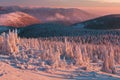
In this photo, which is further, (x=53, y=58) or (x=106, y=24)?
(x=106, y=24)

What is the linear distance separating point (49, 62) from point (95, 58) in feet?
7.93

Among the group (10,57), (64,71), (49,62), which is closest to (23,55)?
(10,57)

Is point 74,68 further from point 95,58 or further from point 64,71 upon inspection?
point 95,58

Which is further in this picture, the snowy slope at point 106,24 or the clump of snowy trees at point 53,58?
the snowy slope at point 106,24

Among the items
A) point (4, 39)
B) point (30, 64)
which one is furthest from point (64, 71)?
point (4, 39)

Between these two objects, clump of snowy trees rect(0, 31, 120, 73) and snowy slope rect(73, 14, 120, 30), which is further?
snowy slope rect(73, 14, 120, 30)

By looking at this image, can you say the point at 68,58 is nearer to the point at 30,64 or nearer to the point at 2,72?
the point at 30,64

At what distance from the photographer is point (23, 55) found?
13.1m

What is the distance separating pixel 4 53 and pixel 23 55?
838 mm

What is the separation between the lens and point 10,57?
1282cm

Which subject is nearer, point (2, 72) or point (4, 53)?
point (2, 72)

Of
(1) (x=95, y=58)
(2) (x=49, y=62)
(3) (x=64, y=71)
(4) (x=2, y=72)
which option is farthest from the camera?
(1) (x=95, y=58)

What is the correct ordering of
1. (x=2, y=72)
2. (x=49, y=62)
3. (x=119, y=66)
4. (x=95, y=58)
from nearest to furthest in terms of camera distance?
(x=2, y=72)
(x=49, y=62)
(x=119, y=66)
(x=95, y=58)

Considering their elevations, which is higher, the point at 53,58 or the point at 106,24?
the point at 53,58
